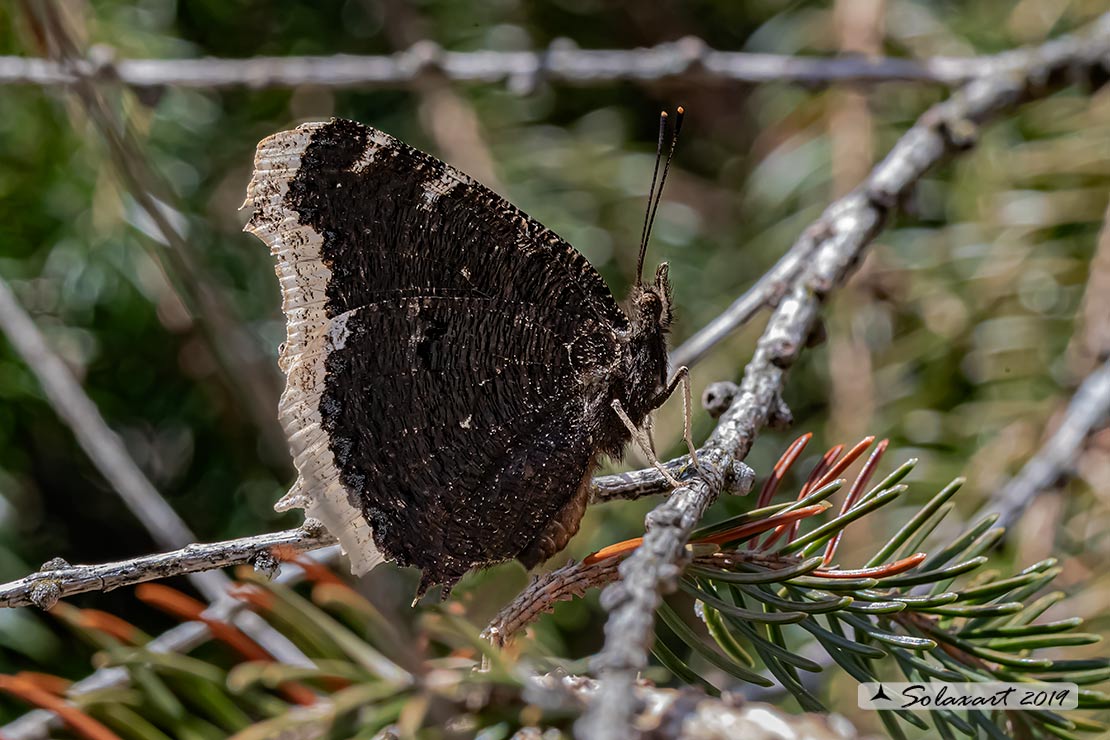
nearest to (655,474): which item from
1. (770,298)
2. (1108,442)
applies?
(770,298)

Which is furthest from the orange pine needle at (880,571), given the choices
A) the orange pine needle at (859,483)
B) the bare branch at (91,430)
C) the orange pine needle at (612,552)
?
the bare branch at (91,430)

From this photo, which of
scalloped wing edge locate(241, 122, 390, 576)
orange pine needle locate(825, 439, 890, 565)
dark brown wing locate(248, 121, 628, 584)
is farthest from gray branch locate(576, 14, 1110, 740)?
scalloped wing edge locate(241, 122, 390, 576)

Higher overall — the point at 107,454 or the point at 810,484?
the point at 107,454

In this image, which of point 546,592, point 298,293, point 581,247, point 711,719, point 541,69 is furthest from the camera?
point 581,247

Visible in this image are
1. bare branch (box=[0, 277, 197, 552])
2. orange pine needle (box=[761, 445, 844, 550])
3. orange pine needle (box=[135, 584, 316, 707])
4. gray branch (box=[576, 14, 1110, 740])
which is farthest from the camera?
bare branch (box=[0, 277, 197, 552])

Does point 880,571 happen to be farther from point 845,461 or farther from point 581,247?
point 581,247

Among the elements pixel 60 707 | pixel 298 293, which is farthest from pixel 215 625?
pixel 298 293

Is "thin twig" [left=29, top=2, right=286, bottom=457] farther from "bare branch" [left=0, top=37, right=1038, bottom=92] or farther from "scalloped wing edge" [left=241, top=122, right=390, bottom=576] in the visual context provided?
"bare branch" [left=0, top=37, right=1038, bottom=92]
